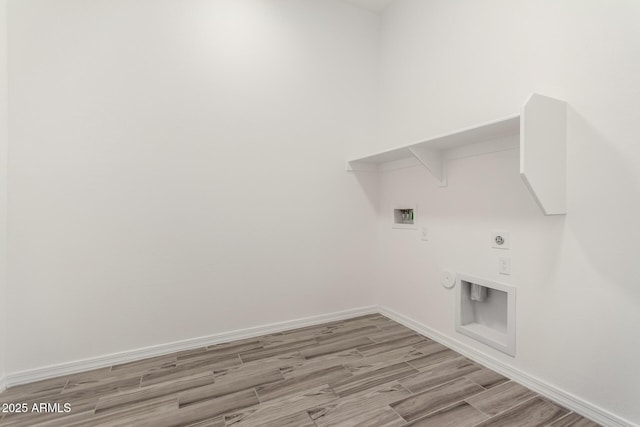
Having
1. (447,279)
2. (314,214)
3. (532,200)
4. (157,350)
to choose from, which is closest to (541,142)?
(532,200)

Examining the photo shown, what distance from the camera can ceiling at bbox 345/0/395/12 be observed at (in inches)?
104

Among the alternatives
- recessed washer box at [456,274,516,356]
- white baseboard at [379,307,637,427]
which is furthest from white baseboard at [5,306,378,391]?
recessed washer box at [456,274,516,356]

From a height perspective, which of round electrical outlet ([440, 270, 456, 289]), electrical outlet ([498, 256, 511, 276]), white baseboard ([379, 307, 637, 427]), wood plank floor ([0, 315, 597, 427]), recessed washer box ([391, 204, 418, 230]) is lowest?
wood plank floor ([0, 315, 597, 427])

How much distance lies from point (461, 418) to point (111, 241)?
2.24 metres

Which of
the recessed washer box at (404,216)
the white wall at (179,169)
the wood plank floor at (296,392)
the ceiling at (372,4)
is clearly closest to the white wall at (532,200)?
the recessed washer box at (404,216)

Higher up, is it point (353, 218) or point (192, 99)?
point (192, 99)

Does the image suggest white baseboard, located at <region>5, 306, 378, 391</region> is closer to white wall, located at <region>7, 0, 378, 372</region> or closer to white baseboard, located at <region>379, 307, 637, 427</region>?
white wall, located at <region>7, 0, 378, 372</region>

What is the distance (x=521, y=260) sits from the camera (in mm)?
1642

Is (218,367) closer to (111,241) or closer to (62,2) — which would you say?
(111,241)

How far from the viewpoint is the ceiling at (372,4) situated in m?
2.64

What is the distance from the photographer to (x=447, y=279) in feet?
6.86

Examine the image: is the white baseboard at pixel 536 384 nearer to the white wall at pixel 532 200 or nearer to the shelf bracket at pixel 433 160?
the white wall at pixel 532 200

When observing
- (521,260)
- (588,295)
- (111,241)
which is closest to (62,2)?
(111,241)

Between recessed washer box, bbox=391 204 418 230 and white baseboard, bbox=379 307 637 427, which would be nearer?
white baseboard, bbox=379 307 637 427
